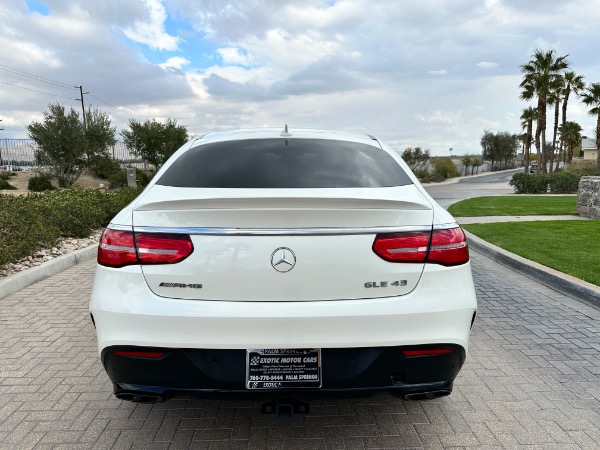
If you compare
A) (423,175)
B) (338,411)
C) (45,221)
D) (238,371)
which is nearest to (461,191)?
(423,175)

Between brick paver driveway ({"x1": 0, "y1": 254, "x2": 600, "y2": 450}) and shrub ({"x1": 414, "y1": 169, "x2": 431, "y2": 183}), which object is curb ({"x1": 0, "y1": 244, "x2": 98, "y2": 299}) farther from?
shrub ({"x1": 414, "y1": 169, "x2": 431, "y2": 183})

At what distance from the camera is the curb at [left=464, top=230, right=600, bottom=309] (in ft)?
17.6

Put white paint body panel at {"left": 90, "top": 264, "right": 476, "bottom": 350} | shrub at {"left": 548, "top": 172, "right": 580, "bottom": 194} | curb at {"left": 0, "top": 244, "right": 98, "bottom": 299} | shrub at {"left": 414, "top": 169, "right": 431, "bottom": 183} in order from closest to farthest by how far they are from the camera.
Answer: white paint body panel at {"left": 90, "top": 264, "right": 476, "bottom": 350} → curb at {"left": 0, "top": 244, "right": 98, "bottom": 299} → shrub at {"left": 548, "top": 172, "right": 580, "bottom": 194} → shrub at {"left": 414, "top": 169, "right": 431, "bottom": 183}

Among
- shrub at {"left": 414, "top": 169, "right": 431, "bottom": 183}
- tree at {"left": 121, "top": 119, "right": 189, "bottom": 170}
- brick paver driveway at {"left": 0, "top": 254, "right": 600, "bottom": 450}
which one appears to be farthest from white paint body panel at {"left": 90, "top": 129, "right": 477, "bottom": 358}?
shrub at {"left": 414, "top": 169, "right": 431, "bottom": 183}

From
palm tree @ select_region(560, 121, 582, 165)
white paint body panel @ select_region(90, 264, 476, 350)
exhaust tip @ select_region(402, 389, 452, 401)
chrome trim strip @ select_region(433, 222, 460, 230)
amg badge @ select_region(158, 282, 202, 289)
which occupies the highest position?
palm tree @ select_region(560, 121, 582, 165)

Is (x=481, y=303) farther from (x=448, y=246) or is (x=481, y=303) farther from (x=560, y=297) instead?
(x=448, y=246)

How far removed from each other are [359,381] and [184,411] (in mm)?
1369

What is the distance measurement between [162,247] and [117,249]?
0.26m

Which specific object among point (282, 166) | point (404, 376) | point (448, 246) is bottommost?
point (404, 376)

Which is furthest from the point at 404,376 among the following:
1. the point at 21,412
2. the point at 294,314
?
the point at 21,412

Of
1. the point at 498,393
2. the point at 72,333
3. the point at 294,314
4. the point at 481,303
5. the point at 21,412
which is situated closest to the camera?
the point at 294,314

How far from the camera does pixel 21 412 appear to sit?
300cm

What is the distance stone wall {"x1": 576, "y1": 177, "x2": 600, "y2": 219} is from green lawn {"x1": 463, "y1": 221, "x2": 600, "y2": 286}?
1.57m

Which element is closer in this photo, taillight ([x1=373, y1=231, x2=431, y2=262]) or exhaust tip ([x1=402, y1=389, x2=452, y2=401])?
taillight ([x1=373, y1=231, x2=431, y2=262])
